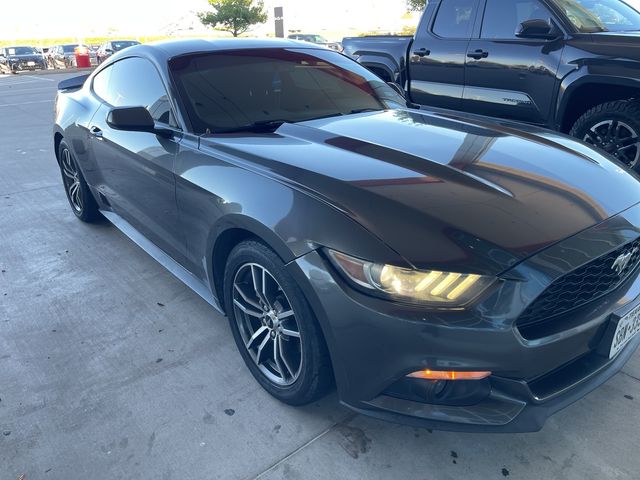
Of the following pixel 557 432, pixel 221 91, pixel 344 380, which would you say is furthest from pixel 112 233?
pixel 557 432

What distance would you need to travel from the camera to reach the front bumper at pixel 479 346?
166 cm

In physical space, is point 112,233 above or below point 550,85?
below

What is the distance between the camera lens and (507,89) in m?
5.02

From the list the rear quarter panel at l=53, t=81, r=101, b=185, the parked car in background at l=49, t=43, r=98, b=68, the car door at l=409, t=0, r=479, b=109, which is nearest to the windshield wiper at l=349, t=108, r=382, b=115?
the rear quarter panel at l=53, t=81, r=101, b=185

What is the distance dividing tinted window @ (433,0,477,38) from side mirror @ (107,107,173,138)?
150 inches

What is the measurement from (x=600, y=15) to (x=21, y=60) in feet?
93.7

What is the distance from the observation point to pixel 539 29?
15.1 ft

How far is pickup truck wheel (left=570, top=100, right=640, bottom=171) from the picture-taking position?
428 centimetres

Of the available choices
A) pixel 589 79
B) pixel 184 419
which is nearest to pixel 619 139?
pixel 589 79

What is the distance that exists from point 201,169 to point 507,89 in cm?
365

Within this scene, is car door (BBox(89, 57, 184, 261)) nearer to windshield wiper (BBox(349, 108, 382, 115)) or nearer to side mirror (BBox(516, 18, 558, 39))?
windshield wiper (BBox(349, 108, 382, 115))

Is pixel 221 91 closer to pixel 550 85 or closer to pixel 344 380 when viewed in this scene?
pixel 344 380

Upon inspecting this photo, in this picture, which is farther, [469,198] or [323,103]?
[323,103]

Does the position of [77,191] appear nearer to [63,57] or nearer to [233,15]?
[63,57]
